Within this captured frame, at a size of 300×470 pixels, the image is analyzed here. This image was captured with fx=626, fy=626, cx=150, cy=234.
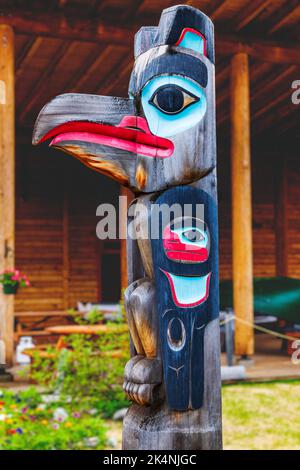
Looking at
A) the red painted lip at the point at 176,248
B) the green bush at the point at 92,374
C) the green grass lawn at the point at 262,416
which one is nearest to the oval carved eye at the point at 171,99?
the red painted lip at the point at 176,248

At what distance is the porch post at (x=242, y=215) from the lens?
8.30m

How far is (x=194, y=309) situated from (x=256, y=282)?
859cm

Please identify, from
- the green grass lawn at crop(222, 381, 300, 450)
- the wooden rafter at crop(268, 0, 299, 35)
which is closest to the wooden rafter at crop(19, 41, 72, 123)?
the wooden rafter at crop(268, 0, 299, 35)

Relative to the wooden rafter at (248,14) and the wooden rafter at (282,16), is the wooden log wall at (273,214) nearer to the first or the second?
the wooden rafter at (282,16)

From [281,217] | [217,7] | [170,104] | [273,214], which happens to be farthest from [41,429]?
[273,214]

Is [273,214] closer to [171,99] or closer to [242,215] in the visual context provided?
[242,215]

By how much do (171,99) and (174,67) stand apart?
12 centimetres

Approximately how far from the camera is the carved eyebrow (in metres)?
2.29

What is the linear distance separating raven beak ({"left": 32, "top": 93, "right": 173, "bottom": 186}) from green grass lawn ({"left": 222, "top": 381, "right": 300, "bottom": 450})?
11.1 ft

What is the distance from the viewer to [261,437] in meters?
5.22

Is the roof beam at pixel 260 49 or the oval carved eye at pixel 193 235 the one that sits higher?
the roof beam at pixel 260 49

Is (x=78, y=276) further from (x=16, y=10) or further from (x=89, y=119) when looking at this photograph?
(x=89, y=119)

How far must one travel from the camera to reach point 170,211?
2.26m

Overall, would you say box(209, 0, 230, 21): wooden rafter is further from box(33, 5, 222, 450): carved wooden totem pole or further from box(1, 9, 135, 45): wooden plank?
box(33, 5, 222, 450): carved wooden totem pole
